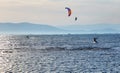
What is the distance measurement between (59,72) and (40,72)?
245 cm

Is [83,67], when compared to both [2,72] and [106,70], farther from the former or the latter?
[2,72]

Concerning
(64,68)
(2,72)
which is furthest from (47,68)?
(2,72)

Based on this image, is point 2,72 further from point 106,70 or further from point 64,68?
point 106,70

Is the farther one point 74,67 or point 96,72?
point 74,67

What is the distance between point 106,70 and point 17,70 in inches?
475

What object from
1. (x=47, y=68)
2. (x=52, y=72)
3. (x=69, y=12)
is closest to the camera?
Answer: (x=52, y=72)

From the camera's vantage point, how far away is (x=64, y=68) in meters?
60.8

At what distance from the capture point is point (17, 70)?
58.1 m

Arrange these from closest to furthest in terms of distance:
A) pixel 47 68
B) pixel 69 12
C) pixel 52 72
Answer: pixel 52 72
pixel 47 68
pixel 69 12

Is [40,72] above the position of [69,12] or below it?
below

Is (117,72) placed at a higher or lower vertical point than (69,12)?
lower

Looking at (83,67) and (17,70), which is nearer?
(17,70)

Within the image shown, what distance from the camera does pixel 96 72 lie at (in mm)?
56406

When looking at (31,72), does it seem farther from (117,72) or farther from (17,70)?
(117,72)
